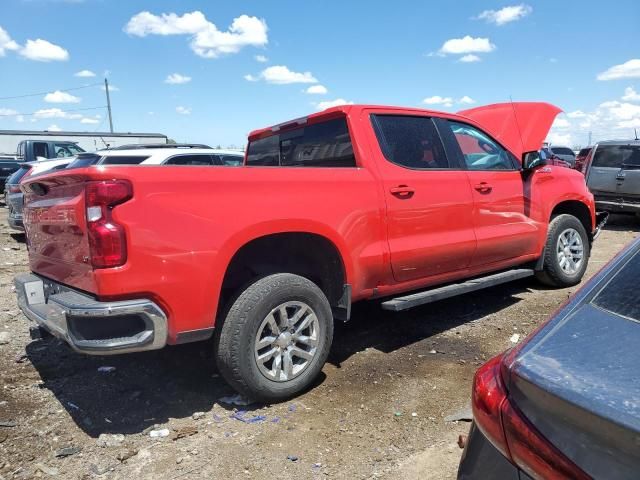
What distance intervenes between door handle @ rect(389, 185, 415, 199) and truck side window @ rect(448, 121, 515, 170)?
955 mm

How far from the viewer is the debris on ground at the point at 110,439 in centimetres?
293

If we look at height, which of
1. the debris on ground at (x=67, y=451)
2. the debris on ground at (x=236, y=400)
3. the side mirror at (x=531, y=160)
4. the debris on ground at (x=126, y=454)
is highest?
the side mirror at (x=531, y=160)

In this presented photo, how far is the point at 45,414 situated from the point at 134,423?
2.01 ft

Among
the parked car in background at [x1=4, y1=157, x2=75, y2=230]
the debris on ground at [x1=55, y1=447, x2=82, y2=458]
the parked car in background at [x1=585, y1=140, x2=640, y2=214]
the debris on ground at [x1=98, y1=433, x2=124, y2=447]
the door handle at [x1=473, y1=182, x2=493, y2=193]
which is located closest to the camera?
the debris on ground at [x1=55, y1=447, x2=82, y2=458]

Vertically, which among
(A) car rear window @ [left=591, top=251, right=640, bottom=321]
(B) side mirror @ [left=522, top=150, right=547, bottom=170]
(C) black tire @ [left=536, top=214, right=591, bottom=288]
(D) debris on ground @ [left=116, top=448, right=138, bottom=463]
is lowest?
(D) debris on ground @ [left=116, top=448, right=138, bottom=463]

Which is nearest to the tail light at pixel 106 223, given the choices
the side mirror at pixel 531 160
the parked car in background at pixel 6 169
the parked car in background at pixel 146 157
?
the side mirror at pixel 531 160

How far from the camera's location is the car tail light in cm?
121

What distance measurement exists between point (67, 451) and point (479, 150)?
4199mm

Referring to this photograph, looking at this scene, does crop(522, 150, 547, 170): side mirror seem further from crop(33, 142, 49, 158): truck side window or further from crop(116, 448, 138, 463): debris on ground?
crop(33, 142, 49, 158): truck side window

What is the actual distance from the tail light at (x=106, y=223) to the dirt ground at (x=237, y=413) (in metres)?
1.10

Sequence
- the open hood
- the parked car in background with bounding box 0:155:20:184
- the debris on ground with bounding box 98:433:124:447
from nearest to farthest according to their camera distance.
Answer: the debris on ground with bounding box 98:433:124:447, the open hood, the parked car in background with bounding box 0:155:20:184

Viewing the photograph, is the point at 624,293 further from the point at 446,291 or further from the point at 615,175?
the point at 615,175

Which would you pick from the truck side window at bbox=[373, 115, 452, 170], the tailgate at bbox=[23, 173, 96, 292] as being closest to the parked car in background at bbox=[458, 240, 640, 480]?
the tailgate at bbox=[23, 173, 96, 292]

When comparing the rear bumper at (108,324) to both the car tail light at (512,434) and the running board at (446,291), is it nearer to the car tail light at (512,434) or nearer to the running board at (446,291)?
the running board at (446,291)
